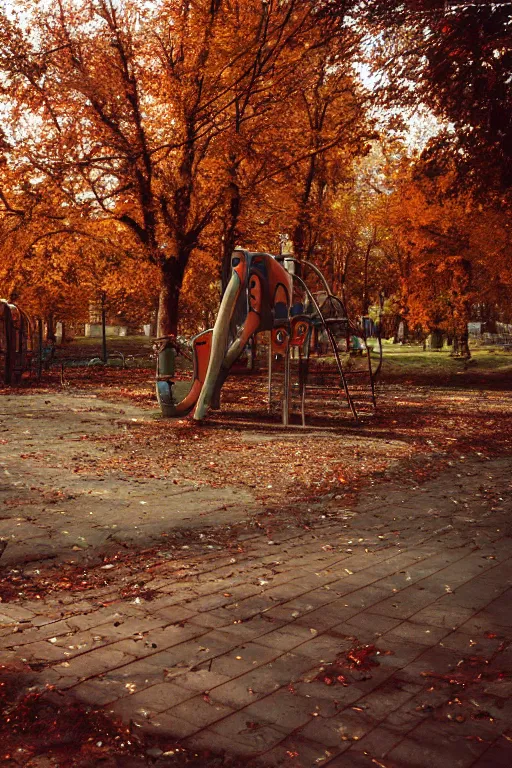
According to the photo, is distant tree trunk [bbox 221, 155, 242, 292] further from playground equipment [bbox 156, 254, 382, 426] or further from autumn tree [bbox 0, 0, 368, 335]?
playground equipment [bbox 156, 254, 382, 426]

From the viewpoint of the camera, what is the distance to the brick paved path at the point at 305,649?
344cm

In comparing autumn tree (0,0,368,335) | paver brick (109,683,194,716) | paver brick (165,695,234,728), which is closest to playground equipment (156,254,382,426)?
autumn tree (0,0,368,335)

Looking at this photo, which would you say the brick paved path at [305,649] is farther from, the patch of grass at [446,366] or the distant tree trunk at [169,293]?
the patch of grass at [446,366]

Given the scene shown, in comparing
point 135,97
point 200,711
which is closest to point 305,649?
point 200,711

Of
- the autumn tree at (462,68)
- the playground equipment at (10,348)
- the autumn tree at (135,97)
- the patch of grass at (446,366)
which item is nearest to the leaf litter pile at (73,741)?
the autumn tree at (462,68)

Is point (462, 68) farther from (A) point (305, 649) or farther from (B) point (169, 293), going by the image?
(B) point (169, 293)

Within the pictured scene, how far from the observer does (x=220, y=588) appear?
555cm

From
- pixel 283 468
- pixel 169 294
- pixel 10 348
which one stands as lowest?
pixel 283 468

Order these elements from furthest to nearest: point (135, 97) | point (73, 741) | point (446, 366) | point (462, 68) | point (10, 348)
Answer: point (446, 366) → point (10, 348) → point (135, 97) → point (462, 68) → point (73, 741)

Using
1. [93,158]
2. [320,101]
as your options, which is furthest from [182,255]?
[320,101]

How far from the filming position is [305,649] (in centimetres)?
439

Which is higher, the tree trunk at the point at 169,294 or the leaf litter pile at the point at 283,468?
the tree trunk at the point at 169,294

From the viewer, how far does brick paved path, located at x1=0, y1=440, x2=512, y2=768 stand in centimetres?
344

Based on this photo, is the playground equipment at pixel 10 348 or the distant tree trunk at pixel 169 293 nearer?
the distant tree trunk at pixel 169 293
